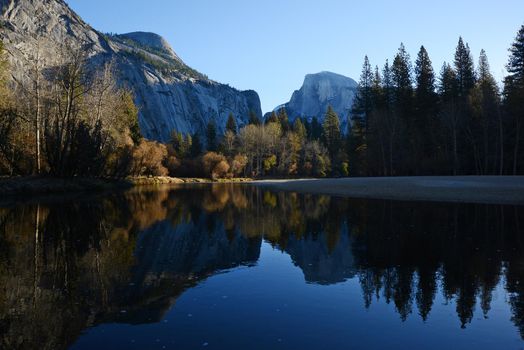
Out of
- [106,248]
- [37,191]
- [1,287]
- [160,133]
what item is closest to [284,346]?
[1,287]

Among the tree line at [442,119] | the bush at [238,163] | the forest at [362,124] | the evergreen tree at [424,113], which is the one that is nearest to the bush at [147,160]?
the forest at [362,124]

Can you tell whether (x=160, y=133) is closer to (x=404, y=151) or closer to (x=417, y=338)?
(x=404, y=151)

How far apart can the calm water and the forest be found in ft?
76.4

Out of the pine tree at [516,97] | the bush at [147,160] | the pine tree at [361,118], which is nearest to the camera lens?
the pine tree at [516,97]

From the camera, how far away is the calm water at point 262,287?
4.97 metres

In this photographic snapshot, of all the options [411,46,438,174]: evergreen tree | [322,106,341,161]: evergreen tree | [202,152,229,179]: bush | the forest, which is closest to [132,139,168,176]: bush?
the forest

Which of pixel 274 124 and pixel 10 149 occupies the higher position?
pixel 274 124

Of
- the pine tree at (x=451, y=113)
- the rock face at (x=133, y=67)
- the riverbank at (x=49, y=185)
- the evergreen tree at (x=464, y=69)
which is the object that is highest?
the rock face at (x=133, y=67)

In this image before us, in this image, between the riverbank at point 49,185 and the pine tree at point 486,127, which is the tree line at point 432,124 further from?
the riverbank at point 49,185

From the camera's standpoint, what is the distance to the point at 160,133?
Result: 156m

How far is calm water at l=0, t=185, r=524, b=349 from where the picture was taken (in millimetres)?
4969

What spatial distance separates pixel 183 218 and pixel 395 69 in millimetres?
58877

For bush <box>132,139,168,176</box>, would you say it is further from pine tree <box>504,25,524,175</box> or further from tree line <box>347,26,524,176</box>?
pine tree <box>504,25,524,175</box>

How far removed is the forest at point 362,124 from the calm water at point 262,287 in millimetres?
23274
